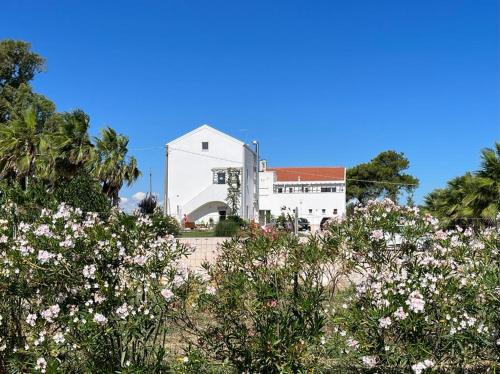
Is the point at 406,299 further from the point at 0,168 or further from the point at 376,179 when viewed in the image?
the point at 376,179

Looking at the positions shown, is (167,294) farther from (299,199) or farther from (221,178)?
(299,199)

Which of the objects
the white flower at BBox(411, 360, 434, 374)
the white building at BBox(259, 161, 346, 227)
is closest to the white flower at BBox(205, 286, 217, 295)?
the white flower at BBox(411, 360, 434, 374)

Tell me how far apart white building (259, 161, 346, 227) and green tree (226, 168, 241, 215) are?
31.4ft

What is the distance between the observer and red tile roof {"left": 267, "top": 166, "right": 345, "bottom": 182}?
57.6 m

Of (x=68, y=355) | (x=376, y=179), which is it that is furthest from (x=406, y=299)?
(x=376, y=179)

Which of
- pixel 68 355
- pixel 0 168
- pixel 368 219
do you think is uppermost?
pixel 0 168

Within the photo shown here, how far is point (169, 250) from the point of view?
3.50 meters

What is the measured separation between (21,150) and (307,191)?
146ft

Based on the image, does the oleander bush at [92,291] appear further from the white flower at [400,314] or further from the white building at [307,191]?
the white building at [307,191]

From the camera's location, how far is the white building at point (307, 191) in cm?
5612

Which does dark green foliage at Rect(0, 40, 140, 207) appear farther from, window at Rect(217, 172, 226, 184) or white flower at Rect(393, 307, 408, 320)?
window at Rect(217, 172, 226, 184)

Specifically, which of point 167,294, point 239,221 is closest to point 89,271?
point 167,294

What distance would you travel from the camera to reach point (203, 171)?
1953 inches

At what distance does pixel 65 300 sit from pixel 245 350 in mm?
1272
